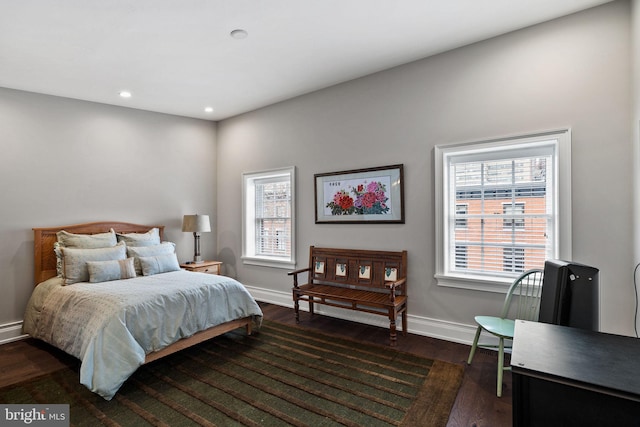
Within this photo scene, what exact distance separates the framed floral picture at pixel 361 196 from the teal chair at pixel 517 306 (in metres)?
1.22

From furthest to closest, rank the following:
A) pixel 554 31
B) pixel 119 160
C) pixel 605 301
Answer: pixel 119 160 → pixel 554 31 → pixel 605 301

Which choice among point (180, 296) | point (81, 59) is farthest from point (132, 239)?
point (81, 59)

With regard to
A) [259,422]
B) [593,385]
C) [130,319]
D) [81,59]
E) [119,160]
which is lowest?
[259,422]

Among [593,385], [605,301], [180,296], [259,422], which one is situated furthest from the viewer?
[180,296]

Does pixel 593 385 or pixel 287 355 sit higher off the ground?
pixel 593 385

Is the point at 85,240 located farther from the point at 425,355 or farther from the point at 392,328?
the point at 425,355

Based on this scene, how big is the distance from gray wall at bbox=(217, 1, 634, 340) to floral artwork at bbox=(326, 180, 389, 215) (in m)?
0.19

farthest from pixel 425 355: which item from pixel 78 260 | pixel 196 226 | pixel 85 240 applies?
pixel 85 240

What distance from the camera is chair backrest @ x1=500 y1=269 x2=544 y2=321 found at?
267 centimetres

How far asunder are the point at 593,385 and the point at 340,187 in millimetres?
3156

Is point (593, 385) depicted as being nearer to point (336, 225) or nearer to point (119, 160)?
point (336, 225)

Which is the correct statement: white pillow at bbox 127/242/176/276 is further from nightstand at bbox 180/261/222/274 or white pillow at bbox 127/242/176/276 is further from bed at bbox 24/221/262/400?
nightstand at bbox 180/261/222/274

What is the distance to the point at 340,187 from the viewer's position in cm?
400

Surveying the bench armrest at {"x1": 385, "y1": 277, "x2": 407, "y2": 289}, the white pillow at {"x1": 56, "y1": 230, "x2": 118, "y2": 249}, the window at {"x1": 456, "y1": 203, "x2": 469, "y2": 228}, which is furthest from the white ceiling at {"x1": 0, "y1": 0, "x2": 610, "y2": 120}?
the bench armrest at {"x1": 385, "y1": 277, "x2": 407, "y2": 289}
